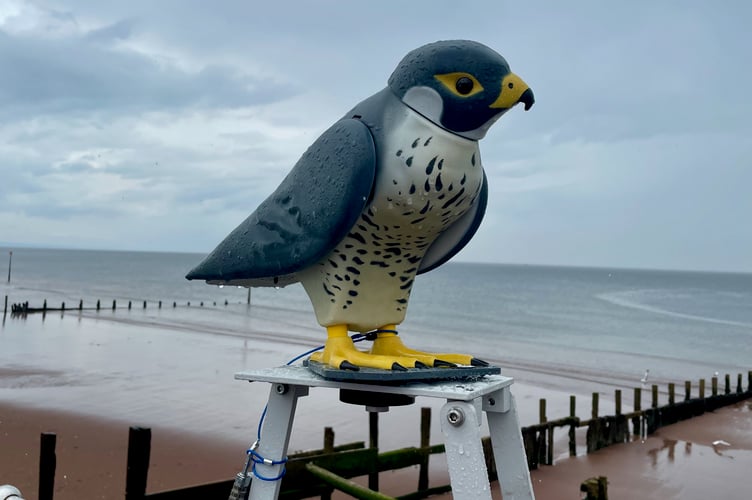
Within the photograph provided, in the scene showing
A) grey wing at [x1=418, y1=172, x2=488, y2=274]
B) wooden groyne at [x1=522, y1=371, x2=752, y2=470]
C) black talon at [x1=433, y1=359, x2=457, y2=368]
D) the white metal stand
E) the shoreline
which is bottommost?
the shoreline

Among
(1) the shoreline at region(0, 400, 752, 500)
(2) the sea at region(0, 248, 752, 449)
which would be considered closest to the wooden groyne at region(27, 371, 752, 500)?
(1) the shoreline at region(0, 400, 752, 500)

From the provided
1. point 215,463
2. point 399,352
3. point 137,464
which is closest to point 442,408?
point 399,352

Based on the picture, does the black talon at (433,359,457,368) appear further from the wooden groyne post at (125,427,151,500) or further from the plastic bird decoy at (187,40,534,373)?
the wooden groyne post at (125,427,151,500)

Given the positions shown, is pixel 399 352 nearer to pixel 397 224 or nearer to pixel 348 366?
pixel 348 366

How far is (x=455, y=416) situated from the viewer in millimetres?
2453

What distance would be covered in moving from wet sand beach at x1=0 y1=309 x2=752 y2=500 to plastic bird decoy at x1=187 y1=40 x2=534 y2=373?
6.29 metres

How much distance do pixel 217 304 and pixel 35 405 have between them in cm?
3224

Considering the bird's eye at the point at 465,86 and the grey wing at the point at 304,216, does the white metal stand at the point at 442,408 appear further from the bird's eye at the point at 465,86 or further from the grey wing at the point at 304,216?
the bird's eye at the point at 465,86

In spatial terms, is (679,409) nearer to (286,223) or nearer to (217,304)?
(286,223)

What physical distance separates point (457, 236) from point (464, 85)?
85cm

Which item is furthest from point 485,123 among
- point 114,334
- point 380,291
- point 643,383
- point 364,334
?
point 114,334

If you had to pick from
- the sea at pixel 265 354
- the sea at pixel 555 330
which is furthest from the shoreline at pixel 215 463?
the sea at pixel 555 330

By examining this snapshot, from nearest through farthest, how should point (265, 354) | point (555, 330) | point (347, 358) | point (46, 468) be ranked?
point (347, 358), point (46, 468), point (265, 354), point (555, 330)

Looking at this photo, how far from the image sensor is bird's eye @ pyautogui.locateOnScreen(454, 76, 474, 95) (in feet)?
8.75
